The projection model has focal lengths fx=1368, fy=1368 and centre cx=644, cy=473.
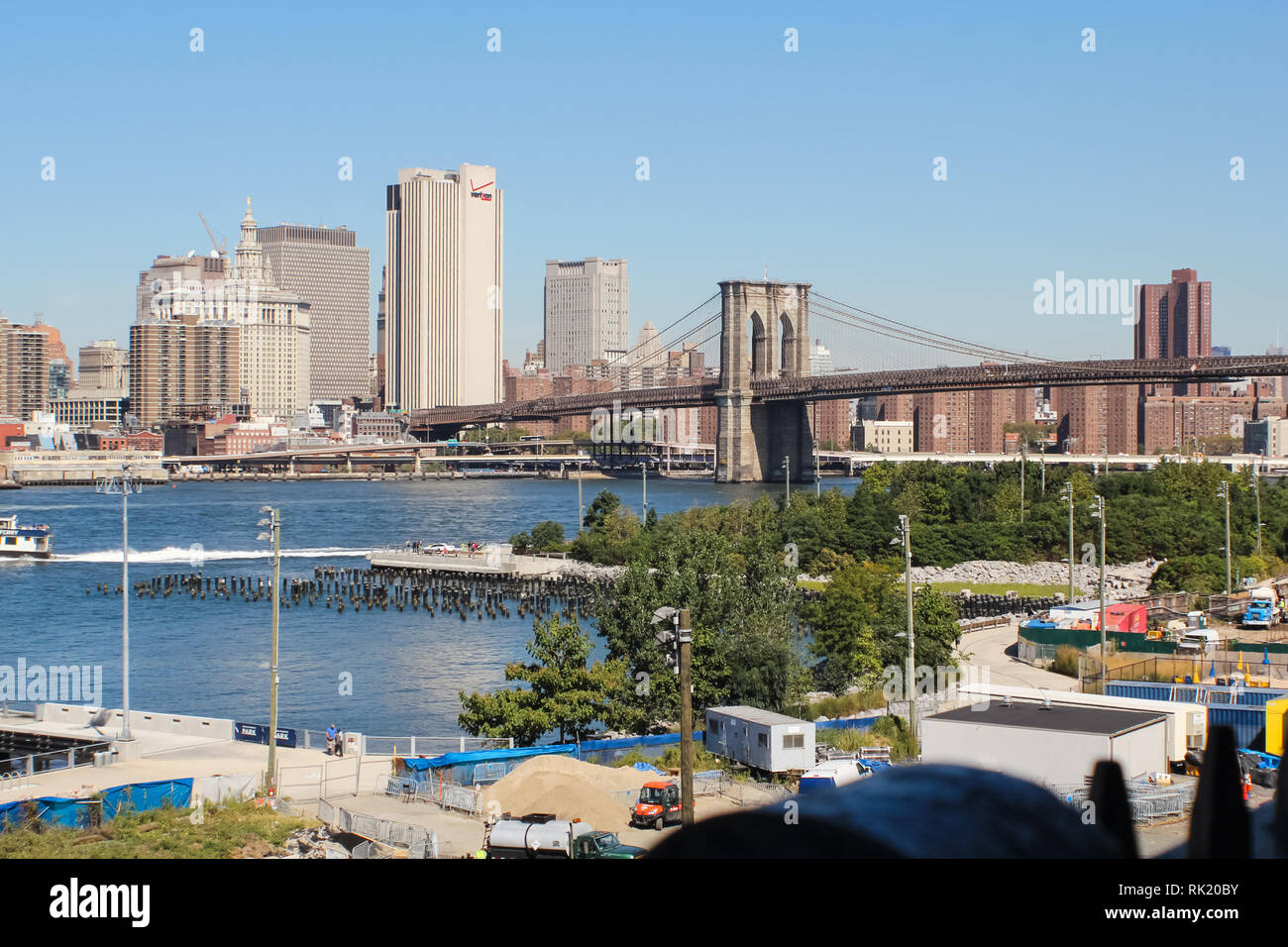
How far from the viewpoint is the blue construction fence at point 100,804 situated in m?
11.5

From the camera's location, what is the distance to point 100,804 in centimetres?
1198

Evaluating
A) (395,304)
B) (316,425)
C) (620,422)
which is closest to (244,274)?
(395,304)

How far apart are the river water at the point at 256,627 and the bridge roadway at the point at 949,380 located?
835cm

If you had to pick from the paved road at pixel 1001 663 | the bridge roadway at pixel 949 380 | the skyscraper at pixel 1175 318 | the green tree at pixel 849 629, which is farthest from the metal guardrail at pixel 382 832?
the skyscraper at pixel 1175 318

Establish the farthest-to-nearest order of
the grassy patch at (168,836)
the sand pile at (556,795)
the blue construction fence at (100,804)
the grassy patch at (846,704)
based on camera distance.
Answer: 1. the grassy patch at (846,704)
2. the sand pile at (556,795)
3. the blue construction fence at (100,804)
4. the grassy patch at (168,836)

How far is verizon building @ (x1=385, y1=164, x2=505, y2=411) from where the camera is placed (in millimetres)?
172500

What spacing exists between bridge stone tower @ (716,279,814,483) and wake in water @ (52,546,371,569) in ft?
115

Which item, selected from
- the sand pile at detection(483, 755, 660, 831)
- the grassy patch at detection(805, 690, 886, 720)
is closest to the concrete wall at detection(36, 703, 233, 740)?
the sand pile at detection(483, 755, 660, 831)

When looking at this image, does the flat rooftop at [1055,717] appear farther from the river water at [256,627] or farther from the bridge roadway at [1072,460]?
the bridge roadway at [1072,460]

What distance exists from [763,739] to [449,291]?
534 feet

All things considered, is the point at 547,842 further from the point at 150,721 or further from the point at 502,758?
the point at 150,721

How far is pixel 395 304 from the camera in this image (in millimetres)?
181000
